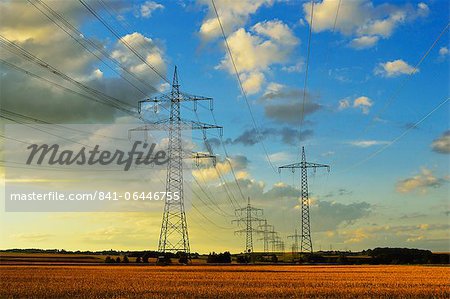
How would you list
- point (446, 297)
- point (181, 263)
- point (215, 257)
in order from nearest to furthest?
1. point (446, 297)
2. point (181, 263)
3. point (215, 257)

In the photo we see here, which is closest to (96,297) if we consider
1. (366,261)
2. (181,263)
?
(181,263)

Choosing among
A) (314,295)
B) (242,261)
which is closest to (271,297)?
(314,295)

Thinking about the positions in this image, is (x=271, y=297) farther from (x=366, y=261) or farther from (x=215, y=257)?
(x=366, y=261)

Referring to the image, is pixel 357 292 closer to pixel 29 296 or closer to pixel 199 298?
pixel 199 298

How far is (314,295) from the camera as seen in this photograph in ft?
114

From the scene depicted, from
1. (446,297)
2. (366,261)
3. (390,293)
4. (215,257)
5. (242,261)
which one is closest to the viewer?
(446,297)

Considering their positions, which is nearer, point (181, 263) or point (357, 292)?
point (357, 292)

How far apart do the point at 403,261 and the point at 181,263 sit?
3574 inches

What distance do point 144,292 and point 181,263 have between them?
215ft

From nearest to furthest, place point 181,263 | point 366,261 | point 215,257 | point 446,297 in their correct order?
point 446,297, point 181,263, point 215,257, point 366,261

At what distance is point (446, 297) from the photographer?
1350 inches

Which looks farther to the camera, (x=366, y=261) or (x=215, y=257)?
(x=366, y=261)

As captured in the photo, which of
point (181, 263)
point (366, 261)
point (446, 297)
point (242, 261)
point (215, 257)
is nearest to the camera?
point (446, 297)

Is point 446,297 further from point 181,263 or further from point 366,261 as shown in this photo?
point 366,261
